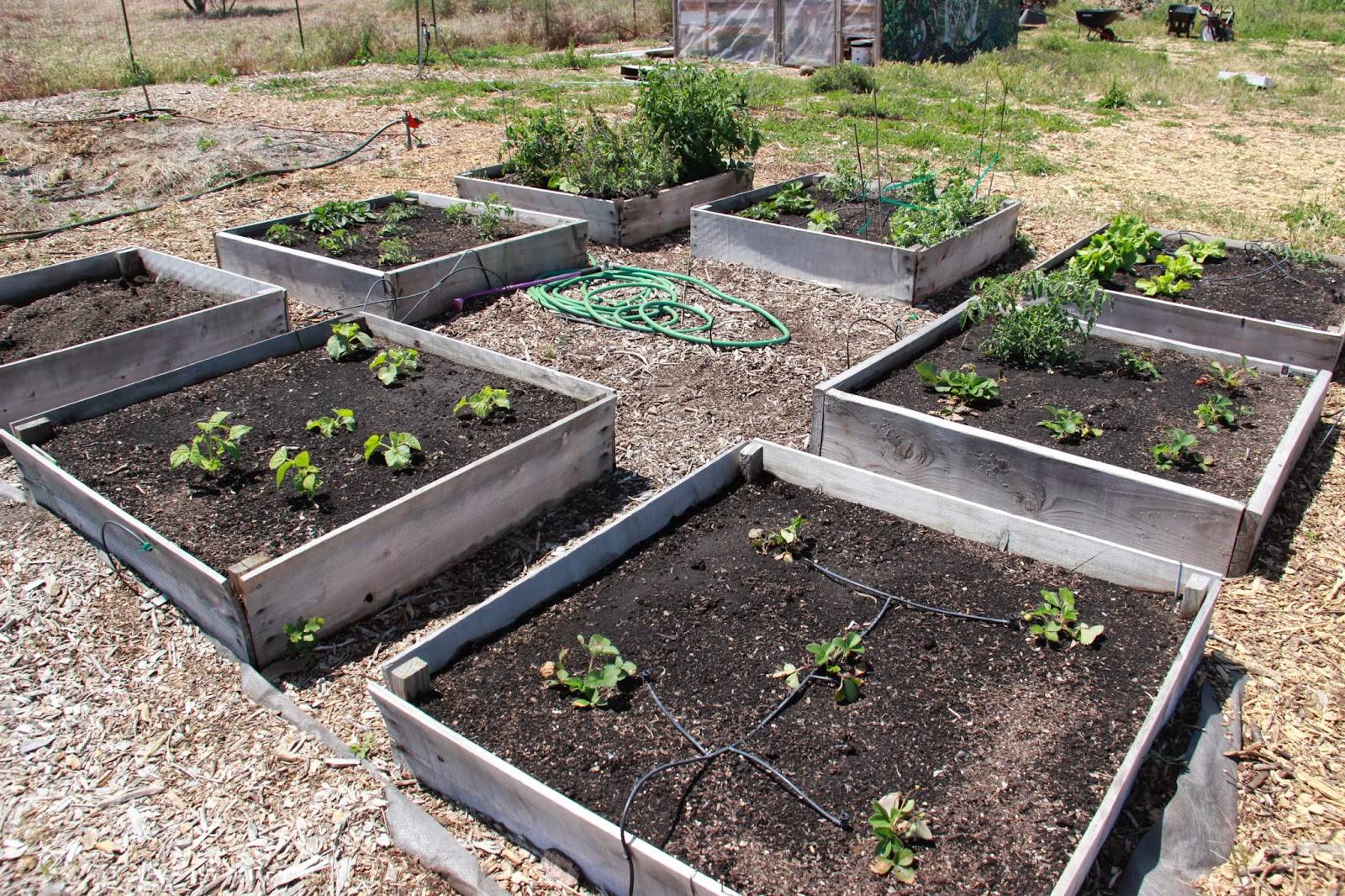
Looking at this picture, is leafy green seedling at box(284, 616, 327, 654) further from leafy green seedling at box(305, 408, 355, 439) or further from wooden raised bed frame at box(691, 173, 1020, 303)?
wooden raised bed frame at box(691, 173, 1020, 303)

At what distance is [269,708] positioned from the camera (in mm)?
3264

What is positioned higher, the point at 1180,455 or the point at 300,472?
the point at 300,472

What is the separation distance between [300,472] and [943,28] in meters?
18.2

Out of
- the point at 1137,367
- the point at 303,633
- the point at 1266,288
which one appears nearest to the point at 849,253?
the point at 1137,367

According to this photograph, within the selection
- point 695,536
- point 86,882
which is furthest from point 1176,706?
point 86,882

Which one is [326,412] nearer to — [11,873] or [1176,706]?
[11,873]

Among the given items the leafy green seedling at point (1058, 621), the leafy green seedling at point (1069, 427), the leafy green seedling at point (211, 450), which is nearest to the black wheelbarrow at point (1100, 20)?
the leafy green seedling at point (1069, 427)

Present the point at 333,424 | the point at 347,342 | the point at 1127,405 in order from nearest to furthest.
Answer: the point at 333,424, the point at 1127,405, the point at 347,342

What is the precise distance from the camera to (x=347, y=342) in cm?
525

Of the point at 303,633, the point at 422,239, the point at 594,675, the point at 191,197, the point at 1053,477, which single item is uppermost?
the point at 191,197

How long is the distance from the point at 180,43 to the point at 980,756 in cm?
2401

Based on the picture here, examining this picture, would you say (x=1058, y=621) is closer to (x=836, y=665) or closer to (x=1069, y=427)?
(x=836, y=665)

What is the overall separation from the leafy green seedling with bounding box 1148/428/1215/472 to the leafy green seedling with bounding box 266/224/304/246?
5.77 meters

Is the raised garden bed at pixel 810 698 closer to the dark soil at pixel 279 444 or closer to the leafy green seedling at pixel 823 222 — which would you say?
the dark soil at pixel 279 444
